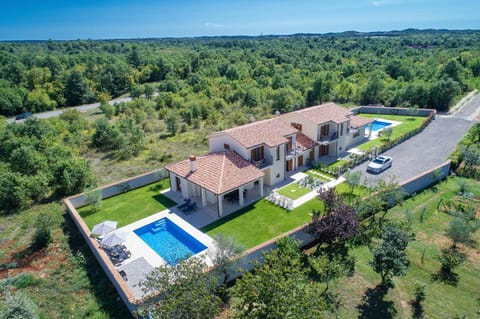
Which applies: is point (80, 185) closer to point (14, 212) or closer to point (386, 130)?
point (14, 212)

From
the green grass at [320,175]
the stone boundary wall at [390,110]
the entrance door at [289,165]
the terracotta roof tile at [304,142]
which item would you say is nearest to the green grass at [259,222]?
the green grass at [320,175]

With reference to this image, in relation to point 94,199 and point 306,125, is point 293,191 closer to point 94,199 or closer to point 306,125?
point 306,125

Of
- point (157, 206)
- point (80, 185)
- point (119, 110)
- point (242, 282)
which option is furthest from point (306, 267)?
point (119, 110)

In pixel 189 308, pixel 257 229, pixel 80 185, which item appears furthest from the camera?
pixel 80 185

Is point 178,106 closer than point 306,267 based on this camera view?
No

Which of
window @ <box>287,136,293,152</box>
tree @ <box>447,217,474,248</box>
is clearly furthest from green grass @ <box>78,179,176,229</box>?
tree @ <box>447,217,474,248</box>

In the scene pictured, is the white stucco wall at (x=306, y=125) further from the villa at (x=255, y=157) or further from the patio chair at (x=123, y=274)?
the patio chair at (x=123, y=274)
